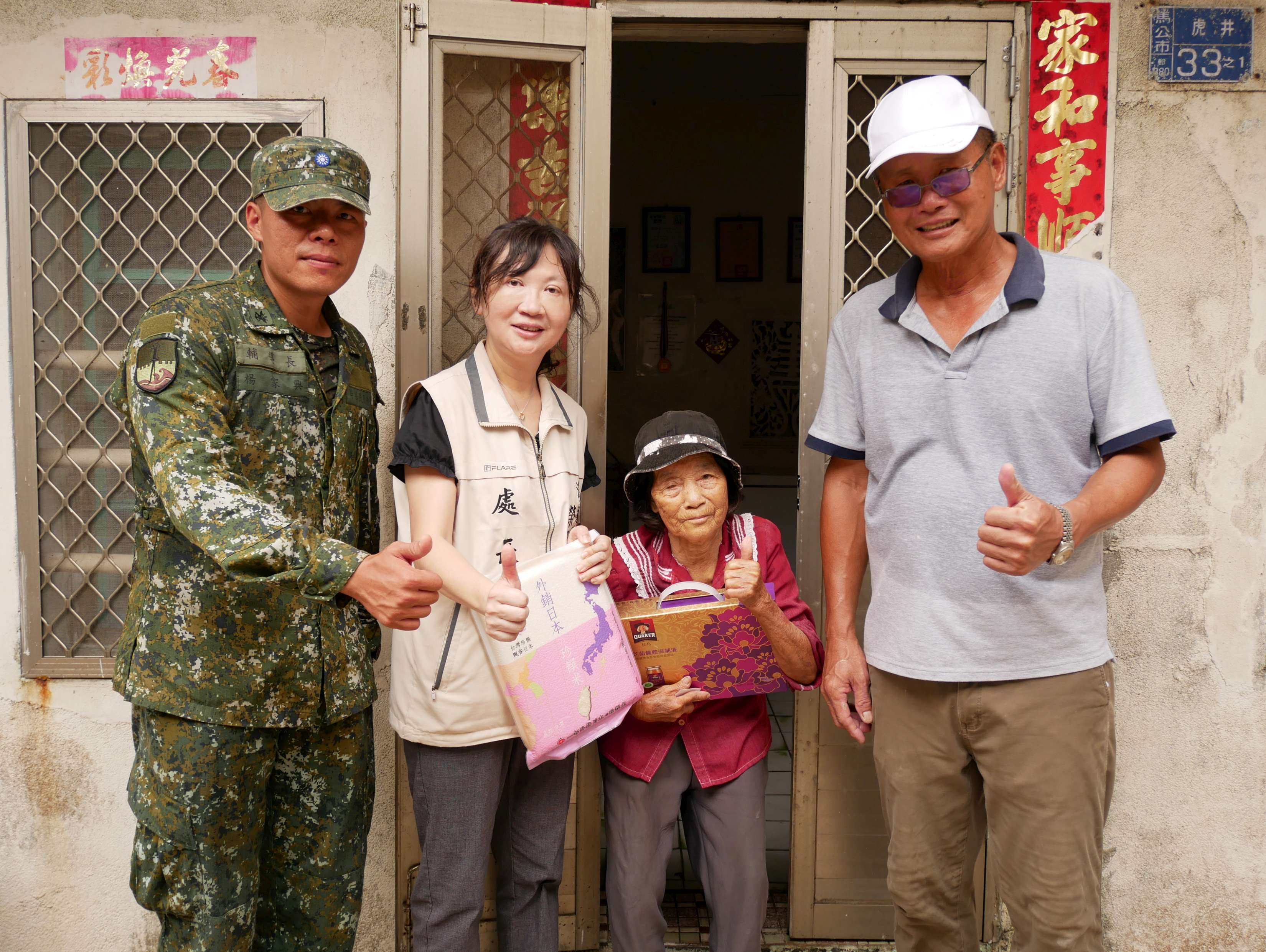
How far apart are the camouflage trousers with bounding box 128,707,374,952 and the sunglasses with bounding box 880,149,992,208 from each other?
1.66 metres

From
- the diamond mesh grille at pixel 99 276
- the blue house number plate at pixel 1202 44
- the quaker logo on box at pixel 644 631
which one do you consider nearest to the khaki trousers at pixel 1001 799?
the quaker logo on box at pixel 644 631

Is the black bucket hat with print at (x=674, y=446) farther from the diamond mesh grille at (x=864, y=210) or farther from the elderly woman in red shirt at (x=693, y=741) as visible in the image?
the diamond mesh grille at (x=864, y=210)

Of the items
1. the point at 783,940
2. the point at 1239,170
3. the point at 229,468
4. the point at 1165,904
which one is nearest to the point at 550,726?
the point at 229,468

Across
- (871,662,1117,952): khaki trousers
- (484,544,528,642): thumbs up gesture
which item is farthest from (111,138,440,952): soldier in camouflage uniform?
(871,662,1117,952): khaki trousers

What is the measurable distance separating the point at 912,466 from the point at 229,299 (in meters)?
1.49

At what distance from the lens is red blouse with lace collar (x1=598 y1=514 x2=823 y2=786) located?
7.36 feet

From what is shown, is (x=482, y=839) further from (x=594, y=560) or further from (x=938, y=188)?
(x=938, y=188)

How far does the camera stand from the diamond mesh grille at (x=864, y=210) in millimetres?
2693

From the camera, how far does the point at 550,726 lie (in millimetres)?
2006

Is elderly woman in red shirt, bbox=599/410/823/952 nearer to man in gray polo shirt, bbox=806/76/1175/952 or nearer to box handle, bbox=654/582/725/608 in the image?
box handle, bbox=654/582/725/608

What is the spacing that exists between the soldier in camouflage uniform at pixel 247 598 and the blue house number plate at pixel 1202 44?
223 centimetres

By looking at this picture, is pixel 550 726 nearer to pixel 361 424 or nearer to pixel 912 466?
pixel 361 424

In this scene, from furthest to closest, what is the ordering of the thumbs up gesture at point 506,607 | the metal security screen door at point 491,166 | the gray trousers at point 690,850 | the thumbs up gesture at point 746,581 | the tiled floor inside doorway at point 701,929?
the tiled floor inside doorway at point 701,929 → the metal security screen door at point 491,166 → the gray trousers at point 690,850 → the thumbs up gesture at point 746,581 → the thumbs up gesture at point 506,607

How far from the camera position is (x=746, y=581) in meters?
2.01
